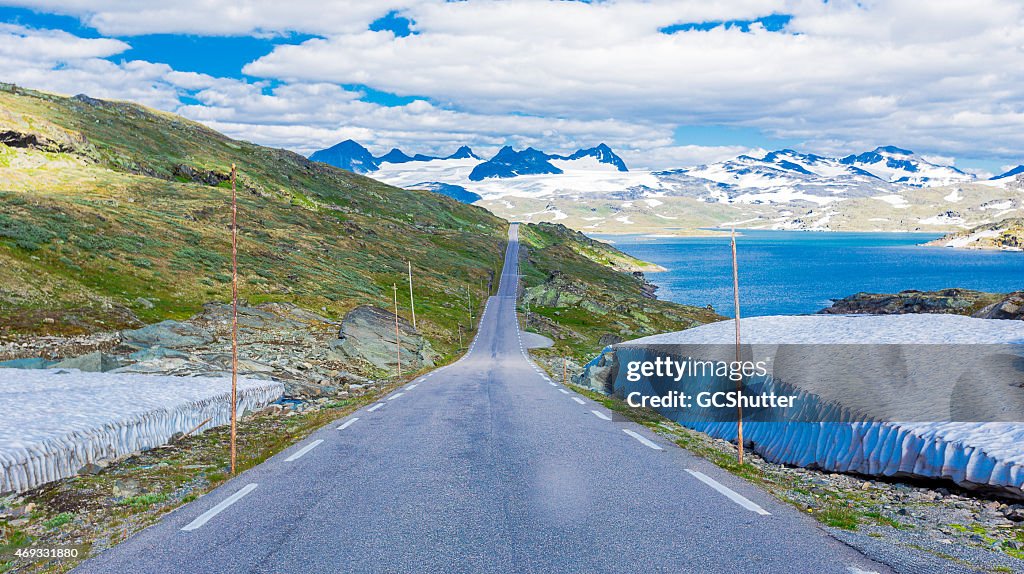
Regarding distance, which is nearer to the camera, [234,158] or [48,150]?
[48,150]

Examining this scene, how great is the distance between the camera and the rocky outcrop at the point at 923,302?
3157 inches

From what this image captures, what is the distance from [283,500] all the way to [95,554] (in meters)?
2.46

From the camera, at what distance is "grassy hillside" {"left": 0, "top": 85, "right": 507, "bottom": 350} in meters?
53.6

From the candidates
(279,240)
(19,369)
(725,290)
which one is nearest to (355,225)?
(279,240)

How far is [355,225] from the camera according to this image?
479ft

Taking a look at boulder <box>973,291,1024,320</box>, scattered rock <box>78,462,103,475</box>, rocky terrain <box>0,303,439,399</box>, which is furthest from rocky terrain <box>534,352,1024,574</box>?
boulder <box>973,291,1024,320</box>

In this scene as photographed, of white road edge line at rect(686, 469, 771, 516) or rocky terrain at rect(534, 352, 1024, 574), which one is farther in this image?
white road edge line at rect(686, 469, 771, 516)

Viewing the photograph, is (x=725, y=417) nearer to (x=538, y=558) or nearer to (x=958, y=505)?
(x=958, y=505)

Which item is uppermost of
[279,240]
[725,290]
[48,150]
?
[48,150]

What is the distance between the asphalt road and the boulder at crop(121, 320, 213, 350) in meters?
25.1

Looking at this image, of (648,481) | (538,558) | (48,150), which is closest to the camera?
(538,558)

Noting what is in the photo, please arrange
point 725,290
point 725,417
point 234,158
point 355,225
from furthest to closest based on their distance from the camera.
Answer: point 234,158, point 725,290, point 355,225, point 725,417

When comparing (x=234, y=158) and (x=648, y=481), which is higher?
(x=234, y=158)

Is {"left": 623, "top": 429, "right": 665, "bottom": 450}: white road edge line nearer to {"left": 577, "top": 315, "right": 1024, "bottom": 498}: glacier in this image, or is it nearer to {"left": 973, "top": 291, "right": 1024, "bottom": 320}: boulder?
{"left": 577, "top": 315, "right": 1024, "bottom": 498}: glacier
